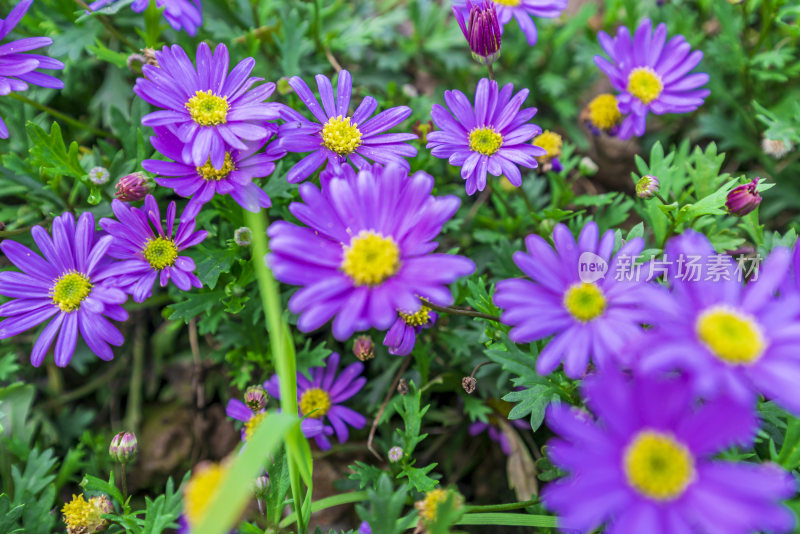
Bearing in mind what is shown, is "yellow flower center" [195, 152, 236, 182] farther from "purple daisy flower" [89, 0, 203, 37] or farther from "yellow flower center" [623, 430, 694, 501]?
"yellow flower center" [623, 430, 694, 501]

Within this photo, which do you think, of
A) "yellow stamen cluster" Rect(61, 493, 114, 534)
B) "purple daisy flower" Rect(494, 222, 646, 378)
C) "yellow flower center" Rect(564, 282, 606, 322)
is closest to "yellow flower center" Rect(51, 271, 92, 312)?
"yellow stamen cluster" Rect(61, 493, 114, 534)

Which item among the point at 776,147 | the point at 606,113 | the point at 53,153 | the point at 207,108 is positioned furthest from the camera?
the point at 606,113

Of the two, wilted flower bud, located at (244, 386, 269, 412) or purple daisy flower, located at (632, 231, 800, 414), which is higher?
wilted flower bud, located at (244, 386, 269, 412)

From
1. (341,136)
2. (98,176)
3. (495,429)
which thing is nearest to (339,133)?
(341,136)

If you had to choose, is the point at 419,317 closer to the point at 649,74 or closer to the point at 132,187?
the point at 132,187

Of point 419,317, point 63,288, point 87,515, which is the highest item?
point 63,288

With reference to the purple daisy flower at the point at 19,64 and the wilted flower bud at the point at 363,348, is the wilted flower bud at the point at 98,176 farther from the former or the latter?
the wilted flower bud at the point at 363,348

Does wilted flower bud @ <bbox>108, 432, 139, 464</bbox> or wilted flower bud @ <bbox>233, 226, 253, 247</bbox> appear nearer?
wilted flower bud @ <bbox>108, 432, 139, 464</bbox>
